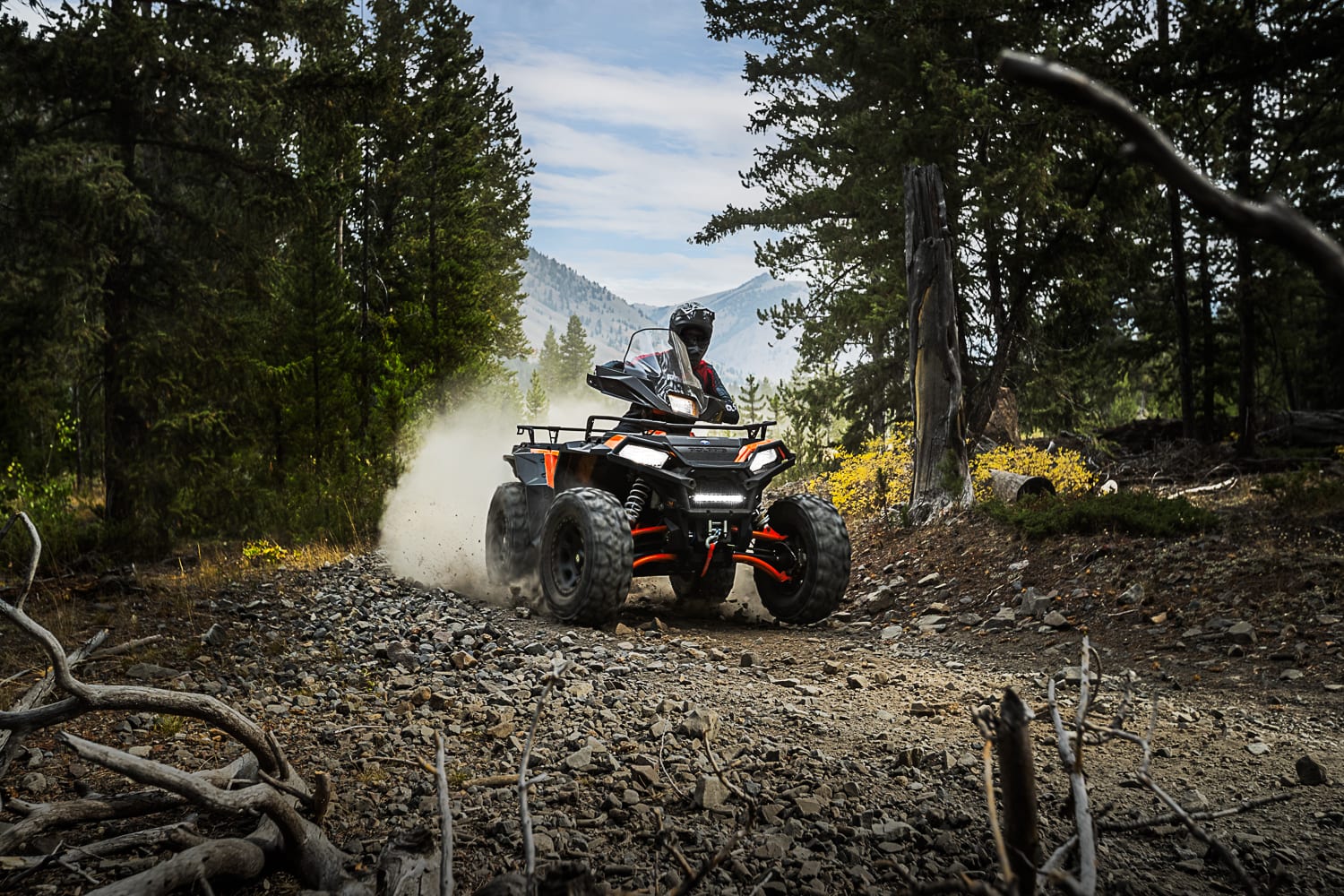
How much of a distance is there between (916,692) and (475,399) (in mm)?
19835

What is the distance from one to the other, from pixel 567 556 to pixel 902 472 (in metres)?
7.76

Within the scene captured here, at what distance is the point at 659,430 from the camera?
8.13 meters

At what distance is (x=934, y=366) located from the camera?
1173cm

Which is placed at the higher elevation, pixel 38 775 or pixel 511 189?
pixel 511 189

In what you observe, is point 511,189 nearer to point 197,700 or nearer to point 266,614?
point 266,614

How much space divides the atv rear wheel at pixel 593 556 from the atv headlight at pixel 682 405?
149 centimetres

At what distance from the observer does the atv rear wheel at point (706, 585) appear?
8188mm

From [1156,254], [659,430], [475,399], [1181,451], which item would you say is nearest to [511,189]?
[475,399]

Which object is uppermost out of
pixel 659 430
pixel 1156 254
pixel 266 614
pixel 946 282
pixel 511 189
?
pixel 511 189

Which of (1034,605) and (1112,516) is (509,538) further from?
(1112,516)

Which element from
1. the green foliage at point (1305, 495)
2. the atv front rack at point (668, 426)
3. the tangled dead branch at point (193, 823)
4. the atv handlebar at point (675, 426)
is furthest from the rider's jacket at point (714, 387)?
the tangled dead branch at point (193, 823)

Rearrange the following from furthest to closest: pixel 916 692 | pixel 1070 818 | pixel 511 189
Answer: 1. pixel 511 189
2. pixel 916 692
3. pixel 1070 818

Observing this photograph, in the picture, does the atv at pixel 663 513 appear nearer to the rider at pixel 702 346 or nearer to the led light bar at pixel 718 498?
the led light bar at pixel 718 498

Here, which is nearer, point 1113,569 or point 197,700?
point 197,700
